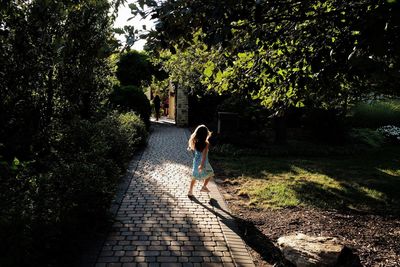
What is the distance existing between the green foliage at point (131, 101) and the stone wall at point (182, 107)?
3.93 meters

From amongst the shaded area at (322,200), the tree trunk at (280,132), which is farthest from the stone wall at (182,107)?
the shaded area at (322,200)

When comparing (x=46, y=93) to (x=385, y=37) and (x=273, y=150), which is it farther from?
(x=273, y=150)

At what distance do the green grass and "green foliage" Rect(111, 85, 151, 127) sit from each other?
6.11m

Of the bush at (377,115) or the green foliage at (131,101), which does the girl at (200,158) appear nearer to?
the green foliage at (131,101)

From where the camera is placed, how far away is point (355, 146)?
1561 centimetres

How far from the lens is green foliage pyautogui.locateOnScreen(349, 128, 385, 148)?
1669 centimetres

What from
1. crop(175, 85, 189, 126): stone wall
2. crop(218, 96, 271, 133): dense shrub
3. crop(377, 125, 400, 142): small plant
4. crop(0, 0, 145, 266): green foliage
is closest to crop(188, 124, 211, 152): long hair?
crop(0, 0, 145, 266): green foliage

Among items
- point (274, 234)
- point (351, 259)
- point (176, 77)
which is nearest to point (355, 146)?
point (176, 77)

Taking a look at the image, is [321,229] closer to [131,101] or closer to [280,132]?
[280,132]

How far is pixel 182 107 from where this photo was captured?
21859 mm

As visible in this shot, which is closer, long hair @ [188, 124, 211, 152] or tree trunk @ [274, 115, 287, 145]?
long hair @ [188, 124, 211, 152]

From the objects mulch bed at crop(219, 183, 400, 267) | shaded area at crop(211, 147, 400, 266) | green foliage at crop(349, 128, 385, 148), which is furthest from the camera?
green foliage at crop(349, 128, 385, 148)

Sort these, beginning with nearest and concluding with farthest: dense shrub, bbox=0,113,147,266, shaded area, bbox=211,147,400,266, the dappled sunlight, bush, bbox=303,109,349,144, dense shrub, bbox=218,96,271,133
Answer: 1. dense shrub, bbox=0,113,147,266
2. shaded area, bbox=211,147,400,266
3. the dappled sunlight
4. dense shrub, bbox=218,96,271,133
5. bush, bbox=303,109,349,144

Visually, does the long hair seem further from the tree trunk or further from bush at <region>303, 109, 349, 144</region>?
bush at <region>303, 109, 349, 144</region>
